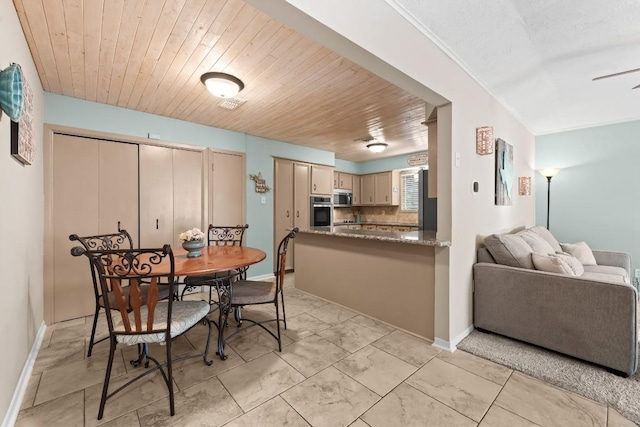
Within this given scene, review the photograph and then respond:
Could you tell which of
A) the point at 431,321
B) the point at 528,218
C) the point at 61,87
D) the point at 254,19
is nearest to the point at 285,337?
the point at 431,321

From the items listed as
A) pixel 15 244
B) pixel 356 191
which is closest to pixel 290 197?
pixel 356 191

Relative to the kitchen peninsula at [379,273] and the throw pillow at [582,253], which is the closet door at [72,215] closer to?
the kitchen peninsula at [379,273]

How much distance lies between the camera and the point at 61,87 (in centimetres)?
274

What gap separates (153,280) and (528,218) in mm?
5201

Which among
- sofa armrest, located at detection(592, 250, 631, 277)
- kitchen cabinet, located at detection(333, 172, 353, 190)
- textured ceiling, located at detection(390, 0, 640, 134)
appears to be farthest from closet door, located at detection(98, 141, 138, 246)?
sofa armrest, located at detection(592, 250, 631, 277)

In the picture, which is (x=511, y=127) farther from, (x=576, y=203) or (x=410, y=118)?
(x=576, y=203)

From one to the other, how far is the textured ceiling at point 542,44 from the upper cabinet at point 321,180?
10.8ft

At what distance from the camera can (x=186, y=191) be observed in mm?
3818

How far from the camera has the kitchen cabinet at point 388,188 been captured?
20.9ft

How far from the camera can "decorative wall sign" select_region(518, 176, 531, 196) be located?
3863 millimetres

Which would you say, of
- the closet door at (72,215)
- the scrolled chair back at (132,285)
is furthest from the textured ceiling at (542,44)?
the closet door at (72,215)

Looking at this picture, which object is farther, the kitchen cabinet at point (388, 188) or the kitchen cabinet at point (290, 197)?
the kitchen cabinet at point (388, 188)

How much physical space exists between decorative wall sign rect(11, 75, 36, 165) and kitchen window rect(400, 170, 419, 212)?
608 centimetres

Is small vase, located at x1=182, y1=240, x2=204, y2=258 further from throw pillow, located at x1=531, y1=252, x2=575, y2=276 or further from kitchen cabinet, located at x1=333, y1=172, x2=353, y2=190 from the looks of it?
kitchen cabinet, located at x1=333, y1=172, x2=353, y2=190
